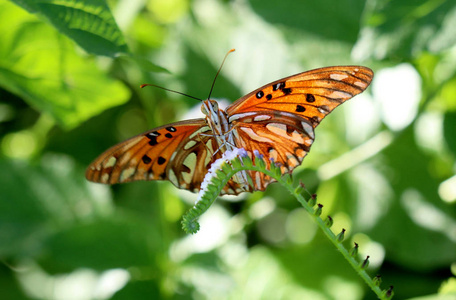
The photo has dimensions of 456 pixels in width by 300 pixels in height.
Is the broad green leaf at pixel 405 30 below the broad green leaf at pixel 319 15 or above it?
below

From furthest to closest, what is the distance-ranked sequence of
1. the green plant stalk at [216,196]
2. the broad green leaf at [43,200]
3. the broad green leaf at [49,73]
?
the broad green leaf at [43,200] → the broad green leaf at [49,73] → the green plant stalk at [216,196]

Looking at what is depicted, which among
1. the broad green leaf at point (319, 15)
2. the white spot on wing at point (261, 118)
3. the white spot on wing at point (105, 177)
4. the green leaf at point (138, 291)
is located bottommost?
the green leaf at point (138, 291)

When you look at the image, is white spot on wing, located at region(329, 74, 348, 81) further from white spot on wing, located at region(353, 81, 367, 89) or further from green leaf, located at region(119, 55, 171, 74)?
green leaf, located at region(119, 55, 171, 74)

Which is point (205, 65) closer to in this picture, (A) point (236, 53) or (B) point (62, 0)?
(A) point (236, 53)

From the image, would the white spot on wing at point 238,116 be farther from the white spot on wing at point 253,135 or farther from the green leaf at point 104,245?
the green leaf at point 104,245

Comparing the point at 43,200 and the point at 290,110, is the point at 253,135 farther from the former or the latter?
the point at 43,200

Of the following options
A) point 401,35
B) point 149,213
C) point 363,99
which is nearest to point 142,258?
point 149,213

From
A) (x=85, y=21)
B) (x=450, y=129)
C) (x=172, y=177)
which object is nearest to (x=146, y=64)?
(x=85, y=21)

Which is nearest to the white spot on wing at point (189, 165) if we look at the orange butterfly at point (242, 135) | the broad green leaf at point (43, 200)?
the orange butterfly at point (242, 135)
